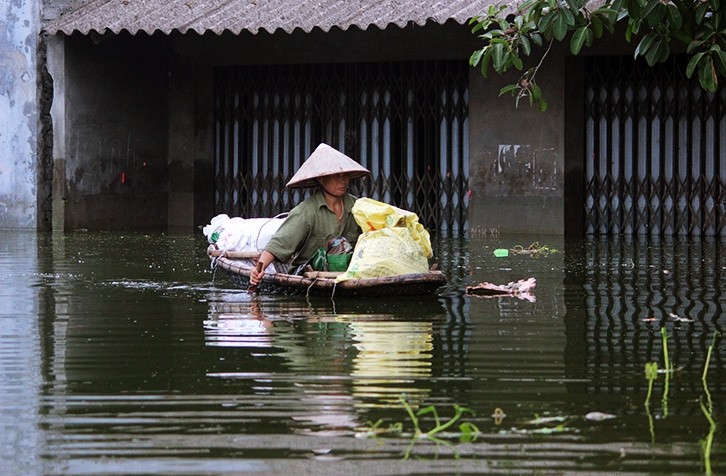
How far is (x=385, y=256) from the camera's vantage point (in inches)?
357

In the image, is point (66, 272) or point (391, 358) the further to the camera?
point (66, 272)

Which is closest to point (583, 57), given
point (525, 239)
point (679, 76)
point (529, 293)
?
point (679, 76)

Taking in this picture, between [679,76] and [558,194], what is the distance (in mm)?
1829

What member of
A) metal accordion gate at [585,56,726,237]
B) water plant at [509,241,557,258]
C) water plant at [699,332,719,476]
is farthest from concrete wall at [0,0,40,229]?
water plant at [699,332,719,476]

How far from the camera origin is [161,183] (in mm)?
18422

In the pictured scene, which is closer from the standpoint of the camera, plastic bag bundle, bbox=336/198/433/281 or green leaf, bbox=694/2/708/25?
green leaf, bbox=694/2/708/25

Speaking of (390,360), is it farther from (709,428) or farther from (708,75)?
(708,75)

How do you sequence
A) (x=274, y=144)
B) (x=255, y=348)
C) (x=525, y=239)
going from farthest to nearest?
(x=274, y=144) → (x=525, y=239) → (x=255, y=348)

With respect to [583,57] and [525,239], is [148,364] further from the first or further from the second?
[583,57]

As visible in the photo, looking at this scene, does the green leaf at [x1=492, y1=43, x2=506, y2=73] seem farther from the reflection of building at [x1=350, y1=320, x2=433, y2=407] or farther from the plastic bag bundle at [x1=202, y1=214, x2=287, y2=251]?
the plastic bag bundle at [x1=202, y1=214, x2=287, y2=251]

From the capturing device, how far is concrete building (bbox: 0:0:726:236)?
1589cm

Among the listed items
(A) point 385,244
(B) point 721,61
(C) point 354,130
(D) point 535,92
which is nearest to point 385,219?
(A) point 385,244

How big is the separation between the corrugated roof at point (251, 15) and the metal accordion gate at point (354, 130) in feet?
5.88

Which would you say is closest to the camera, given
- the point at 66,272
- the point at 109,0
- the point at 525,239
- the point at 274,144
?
the point at 66,272
